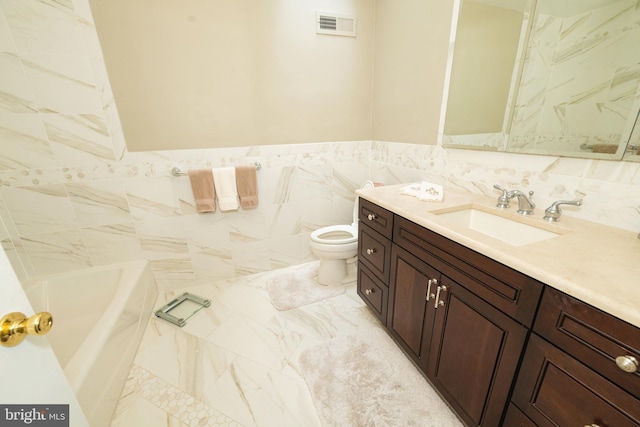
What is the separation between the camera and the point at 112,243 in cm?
188

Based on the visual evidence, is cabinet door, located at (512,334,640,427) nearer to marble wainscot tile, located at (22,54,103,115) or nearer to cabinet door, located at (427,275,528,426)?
cabinet door, located at (427,275,528,426)

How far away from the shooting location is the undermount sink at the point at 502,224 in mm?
1068

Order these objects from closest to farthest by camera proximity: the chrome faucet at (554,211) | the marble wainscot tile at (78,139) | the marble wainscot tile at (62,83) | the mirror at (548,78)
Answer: the mirror at (548,78)
the chrome faucet at (554,211)
the marble wainscot tile at (62,83)
the marble wainscot tile at (78,139)

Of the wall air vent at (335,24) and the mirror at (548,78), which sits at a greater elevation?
the wall air vent at (335,24)

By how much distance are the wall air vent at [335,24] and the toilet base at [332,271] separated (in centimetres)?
180

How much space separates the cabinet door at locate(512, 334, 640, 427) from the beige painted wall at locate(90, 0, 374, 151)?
1.91m

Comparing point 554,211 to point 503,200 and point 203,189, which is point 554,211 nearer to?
point 503,200

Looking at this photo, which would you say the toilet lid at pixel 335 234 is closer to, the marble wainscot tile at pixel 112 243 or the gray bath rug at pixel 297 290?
the gray bath rug at pixel 297 290

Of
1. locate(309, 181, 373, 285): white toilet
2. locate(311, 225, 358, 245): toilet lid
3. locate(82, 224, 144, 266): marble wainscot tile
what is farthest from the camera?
locate(311, 225, 358, 245): toilet lid

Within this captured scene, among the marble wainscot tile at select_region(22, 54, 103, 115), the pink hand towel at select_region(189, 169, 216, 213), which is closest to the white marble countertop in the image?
the pink hand towel at select_region(189, 169, 216, 213)

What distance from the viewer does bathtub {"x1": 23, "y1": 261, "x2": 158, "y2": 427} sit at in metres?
1.14

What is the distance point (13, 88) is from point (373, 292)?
→ 2.45m

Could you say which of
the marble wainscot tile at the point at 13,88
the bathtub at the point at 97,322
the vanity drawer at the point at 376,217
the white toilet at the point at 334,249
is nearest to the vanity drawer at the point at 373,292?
the white toilet at the point at 334,249

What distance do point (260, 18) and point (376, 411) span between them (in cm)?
247
